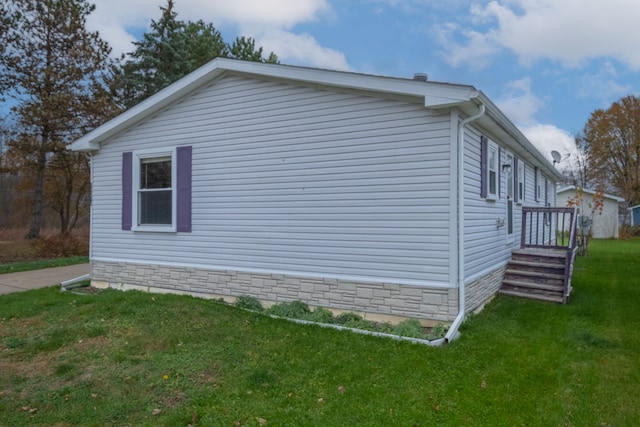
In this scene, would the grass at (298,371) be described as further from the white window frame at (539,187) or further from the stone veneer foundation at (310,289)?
the white window frame at (539,187)

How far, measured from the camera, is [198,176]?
6.87 m

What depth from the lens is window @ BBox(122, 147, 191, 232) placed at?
6973 millimetres

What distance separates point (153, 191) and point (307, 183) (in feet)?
10.1

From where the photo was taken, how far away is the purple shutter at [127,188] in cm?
745

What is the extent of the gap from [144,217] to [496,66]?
1107 centimetres

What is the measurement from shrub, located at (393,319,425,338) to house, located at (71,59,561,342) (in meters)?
0.25

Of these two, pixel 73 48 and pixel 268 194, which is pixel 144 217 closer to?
pixel 268 194

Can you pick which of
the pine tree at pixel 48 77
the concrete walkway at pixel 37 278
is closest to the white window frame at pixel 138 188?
the concrete walkway at pixel 37 278

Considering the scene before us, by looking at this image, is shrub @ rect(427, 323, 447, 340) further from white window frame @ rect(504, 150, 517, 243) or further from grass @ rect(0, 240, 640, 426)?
white window frame @ rect(504, 150, 517, 243)

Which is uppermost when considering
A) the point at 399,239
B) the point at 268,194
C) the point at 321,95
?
the point at 321,95

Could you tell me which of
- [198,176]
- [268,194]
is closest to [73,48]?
[198,176]

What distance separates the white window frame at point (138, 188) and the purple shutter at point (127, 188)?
7 centimetres

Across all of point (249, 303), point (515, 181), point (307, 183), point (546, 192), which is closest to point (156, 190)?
point (249, 303)

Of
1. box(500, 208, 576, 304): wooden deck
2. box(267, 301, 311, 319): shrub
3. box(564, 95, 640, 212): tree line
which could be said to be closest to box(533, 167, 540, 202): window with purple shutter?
box(500, 208, 576, 304): wooden deck
